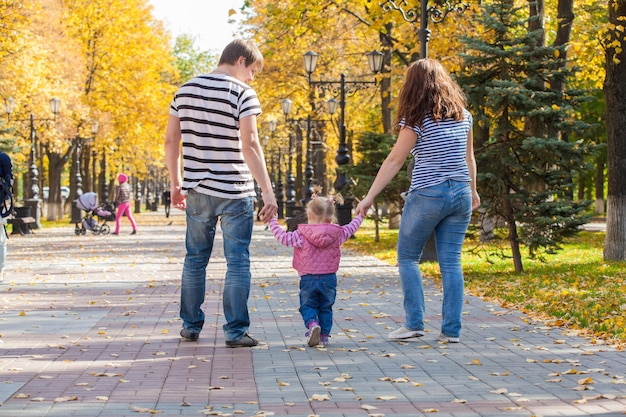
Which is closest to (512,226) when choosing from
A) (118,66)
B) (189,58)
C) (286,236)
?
(286,236)

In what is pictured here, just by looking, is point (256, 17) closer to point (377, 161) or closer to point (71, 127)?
point (71, 127)

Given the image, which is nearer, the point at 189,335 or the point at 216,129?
the point at 216,129

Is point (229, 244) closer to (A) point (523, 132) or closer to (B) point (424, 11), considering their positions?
(A) point (523, 132)

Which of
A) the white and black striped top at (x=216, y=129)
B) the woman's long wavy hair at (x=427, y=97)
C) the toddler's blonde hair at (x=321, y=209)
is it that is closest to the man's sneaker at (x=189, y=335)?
the white and black striped top at (x=216, y=129)

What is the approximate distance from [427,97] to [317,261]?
1.38m

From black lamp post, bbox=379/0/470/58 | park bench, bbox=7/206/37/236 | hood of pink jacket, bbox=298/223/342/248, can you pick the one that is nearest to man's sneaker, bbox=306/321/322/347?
hood of pink jacket, bbox=298/223/342/248

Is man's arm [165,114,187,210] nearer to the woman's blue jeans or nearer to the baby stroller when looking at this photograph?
the woman's blue jeans

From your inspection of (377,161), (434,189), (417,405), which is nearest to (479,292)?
(434,189)

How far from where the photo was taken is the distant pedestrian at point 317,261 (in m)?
7.40

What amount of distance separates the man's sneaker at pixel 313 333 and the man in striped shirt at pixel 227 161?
1.34ft

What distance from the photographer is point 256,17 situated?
36.9 m

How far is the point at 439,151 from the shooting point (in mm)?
7438

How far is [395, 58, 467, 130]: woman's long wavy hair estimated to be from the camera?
739 centimetres

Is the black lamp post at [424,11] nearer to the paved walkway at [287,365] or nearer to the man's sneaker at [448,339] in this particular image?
the paved walkway at [287,365]
